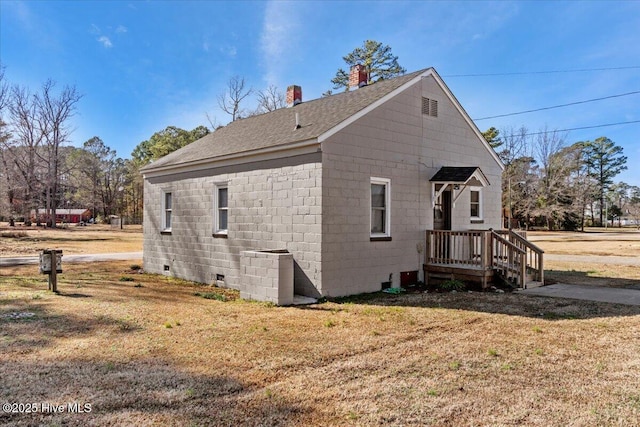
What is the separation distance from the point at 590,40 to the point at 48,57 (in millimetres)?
26514

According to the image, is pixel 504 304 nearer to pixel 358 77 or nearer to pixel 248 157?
pixel 248 157

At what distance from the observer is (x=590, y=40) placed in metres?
19.5

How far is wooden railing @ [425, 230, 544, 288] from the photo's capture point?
409 inches

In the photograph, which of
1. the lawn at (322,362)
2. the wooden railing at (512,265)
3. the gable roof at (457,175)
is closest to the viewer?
the lawn at (322,362)

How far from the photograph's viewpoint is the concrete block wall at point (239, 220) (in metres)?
9.27

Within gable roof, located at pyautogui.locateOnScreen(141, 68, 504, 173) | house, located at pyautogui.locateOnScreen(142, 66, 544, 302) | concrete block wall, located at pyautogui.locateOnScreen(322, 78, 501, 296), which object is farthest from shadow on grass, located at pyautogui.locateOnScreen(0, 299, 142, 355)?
gable roof, located at pyautogui.locateOnScreen(141, 68, 504, 173)

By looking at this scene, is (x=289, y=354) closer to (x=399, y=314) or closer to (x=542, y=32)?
(x=399, y=314)

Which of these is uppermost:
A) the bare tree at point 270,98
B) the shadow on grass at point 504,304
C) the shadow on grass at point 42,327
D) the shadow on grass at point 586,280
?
the bare tree at point 270,98

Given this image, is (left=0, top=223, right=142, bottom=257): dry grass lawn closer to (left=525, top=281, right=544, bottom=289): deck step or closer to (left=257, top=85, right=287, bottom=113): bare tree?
(left=257, top=85, right=287, bottom=113): bare tree

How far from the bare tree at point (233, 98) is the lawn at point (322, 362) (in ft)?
113

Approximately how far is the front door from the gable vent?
7.68 feet

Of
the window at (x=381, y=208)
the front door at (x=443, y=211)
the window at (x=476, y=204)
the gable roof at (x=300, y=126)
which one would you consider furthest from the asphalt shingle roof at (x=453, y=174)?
the gable roof at (x=300, y=126)

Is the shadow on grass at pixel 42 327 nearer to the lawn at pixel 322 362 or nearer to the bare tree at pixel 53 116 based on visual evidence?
the lawn at pixel 322 362

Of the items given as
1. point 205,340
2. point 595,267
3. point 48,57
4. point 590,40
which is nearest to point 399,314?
point 205,340
